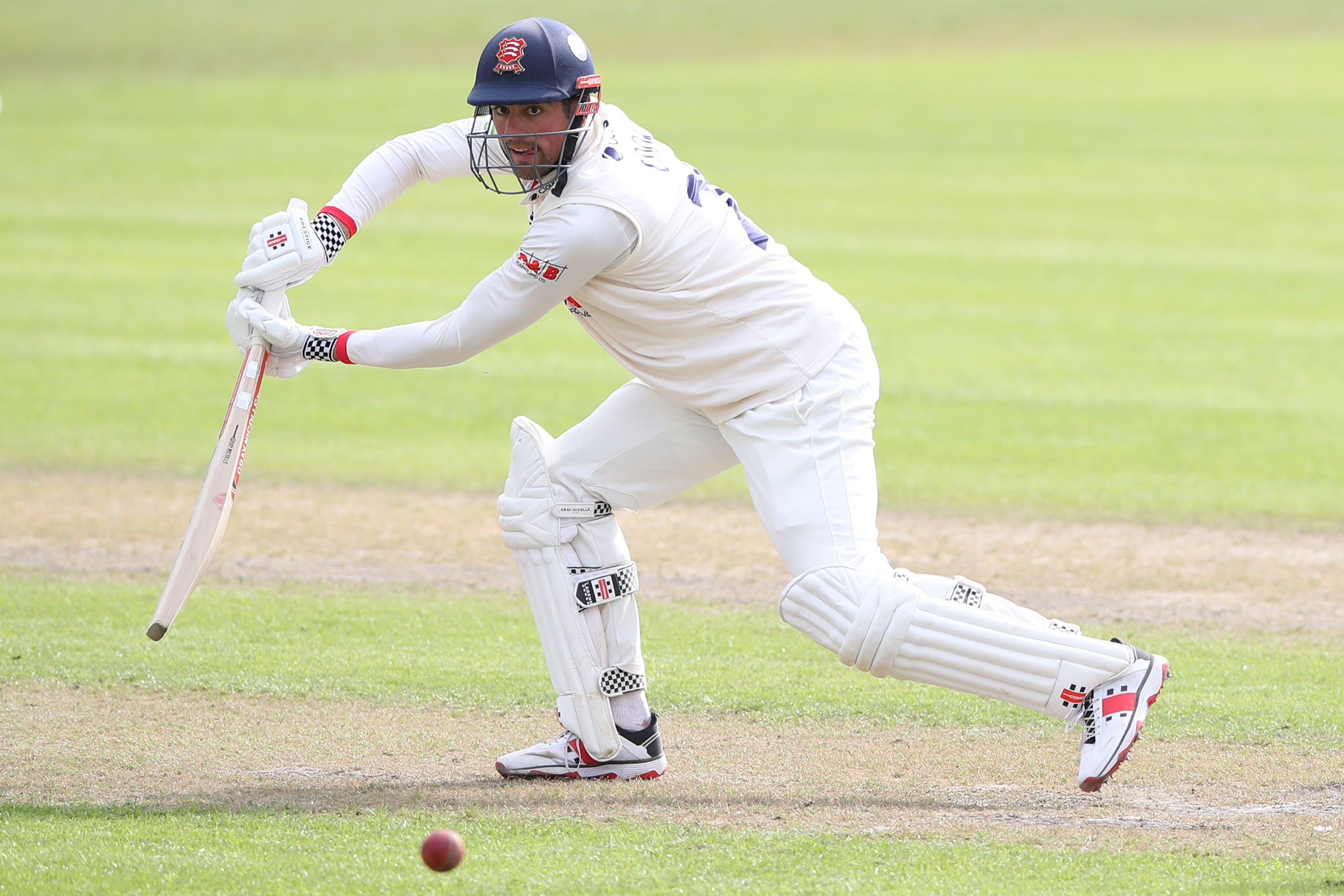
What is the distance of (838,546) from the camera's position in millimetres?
4223

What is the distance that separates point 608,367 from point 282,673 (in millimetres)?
5527

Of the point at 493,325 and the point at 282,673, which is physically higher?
the point at 493,325

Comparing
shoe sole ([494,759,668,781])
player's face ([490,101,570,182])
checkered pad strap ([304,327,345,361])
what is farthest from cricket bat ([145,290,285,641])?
shoe sole ([494,759,668,781])

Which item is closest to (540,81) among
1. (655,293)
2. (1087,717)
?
(655,293)

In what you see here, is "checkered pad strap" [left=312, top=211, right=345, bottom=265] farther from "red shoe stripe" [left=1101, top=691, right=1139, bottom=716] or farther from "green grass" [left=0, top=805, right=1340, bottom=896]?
"red shoe stripe" [left=1101, top=691, right=1139, bottom=716]

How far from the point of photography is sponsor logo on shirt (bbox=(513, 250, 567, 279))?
163 inches

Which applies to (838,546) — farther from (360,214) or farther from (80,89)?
(80,89)

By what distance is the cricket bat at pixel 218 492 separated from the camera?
15.1ft

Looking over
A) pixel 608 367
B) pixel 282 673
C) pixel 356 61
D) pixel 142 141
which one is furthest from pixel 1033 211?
pixel 356 61

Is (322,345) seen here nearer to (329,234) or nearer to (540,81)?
(329,234)

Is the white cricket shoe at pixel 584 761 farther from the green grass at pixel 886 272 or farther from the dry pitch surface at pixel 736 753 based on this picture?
the green grass at pixel 886 272

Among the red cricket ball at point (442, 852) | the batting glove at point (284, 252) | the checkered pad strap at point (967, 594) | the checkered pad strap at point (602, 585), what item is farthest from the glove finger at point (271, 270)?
the checkered pad strap at point (967, 594)

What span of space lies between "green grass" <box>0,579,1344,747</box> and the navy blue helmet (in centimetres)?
181

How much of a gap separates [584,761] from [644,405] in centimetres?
103
